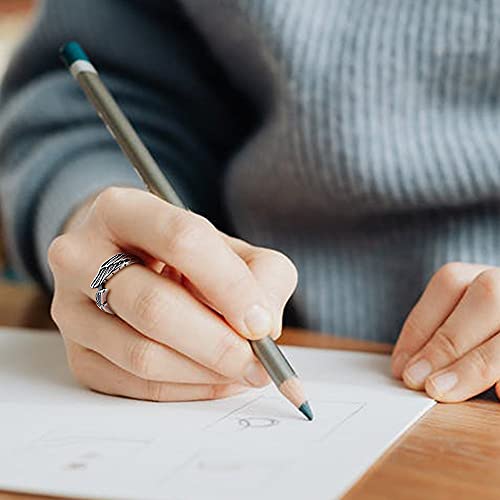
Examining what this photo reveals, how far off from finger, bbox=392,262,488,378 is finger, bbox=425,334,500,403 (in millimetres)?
40

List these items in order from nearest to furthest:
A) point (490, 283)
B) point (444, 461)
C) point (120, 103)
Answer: point (444, 461) < point (490, 283) < point (120, 103)

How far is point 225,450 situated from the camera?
40 cm

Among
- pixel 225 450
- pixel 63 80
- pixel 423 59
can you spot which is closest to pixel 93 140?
pixel 63 80

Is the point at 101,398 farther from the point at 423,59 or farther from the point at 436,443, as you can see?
the point at 423,59

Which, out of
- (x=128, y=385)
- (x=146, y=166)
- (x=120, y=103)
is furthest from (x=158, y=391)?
(x=120, y=103)

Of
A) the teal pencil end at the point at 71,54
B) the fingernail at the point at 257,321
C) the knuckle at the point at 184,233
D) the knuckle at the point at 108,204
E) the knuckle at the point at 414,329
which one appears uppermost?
the teal pencil end at the point at 71,54

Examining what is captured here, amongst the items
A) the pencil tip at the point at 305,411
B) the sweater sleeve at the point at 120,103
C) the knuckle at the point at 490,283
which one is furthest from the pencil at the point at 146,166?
the sweater sleeve at the point at 120,103

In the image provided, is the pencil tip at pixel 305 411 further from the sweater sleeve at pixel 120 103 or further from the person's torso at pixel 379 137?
the sweater sleeve at pixel 120 103

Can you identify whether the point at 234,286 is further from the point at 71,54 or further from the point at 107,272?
the point at 71,54

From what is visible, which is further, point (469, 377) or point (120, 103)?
point (120, 103)

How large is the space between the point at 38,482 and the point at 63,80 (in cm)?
52

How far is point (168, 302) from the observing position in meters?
0.46

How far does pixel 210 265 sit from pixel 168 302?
1.1 inches

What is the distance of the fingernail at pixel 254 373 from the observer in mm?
460
